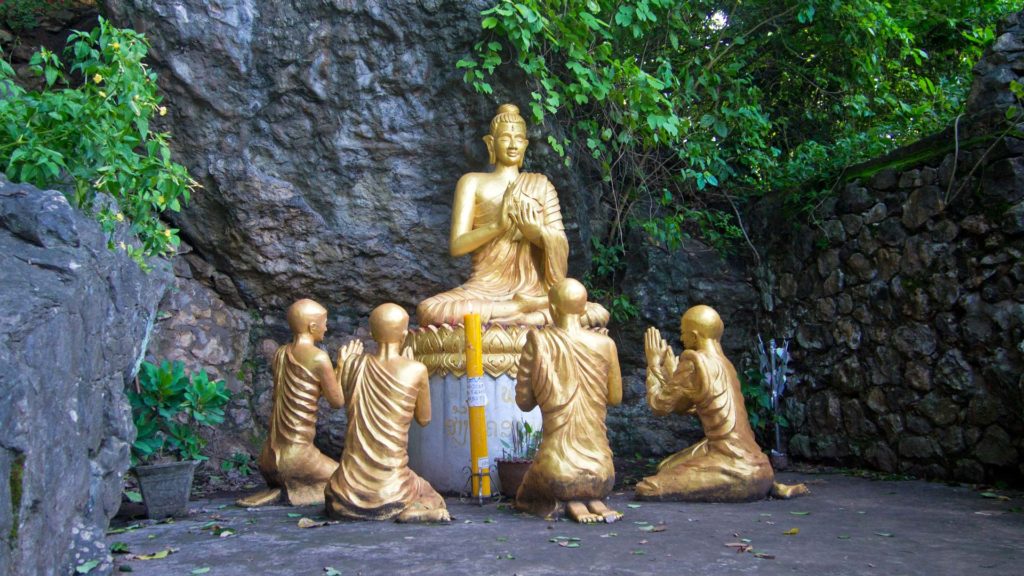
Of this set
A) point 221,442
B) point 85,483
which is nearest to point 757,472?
point 85,483

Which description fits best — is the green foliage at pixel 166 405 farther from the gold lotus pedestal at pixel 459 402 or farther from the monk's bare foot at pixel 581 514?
the monk's bare foot at pixel 581 514

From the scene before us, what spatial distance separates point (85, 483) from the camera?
332 cm

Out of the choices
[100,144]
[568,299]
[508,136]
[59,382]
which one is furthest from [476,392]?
[59,382]

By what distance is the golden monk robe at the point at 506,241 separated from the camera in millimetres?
6383

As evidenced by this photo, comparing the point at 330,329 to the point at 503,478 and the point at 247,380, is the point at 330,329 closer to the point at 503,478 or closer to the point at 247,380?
the point at 247,380

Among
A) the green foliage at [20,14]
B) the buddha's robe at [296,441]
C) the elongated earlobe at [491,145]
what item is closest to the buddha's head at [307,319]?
the buddha's robe at [296,441]

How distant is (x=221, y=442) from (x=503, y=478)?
2851 millimetres

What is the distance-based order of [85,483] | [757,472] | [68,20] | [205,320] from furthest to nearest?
[68,20] → [205,320] → [757,472] → [85,483]

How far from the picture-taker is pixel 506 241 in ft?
22.7

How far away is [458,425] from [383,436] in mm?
1233

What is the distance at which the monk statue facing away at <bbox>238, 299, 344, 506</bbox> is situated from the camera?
18.0 feet

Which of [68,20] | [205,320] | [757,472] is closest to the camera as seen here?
[757,472]

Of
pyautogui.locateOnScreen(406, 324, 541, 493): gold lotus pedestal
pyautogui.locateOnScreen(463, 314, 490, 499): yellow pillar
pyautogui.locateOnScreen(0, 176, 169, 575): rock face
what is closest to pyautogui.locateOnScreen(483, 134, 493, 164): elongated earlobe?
pyautogui.locateOnScreen(406, 324, 541, 493): gold lotus pedestal

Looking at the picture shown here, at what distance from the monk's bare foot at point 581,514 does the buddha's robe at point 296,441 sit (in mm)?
1669
